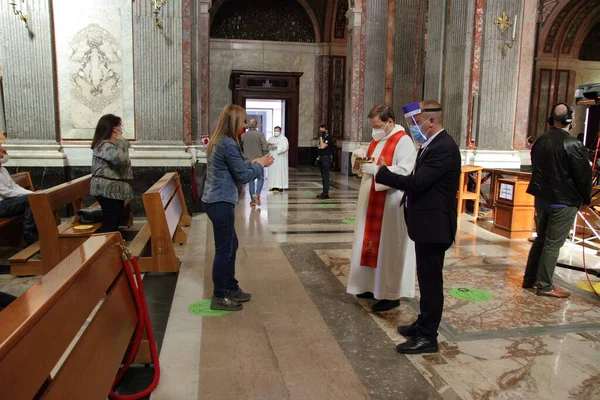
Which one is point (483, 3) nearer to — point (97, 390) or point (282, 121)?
point (97, 390)

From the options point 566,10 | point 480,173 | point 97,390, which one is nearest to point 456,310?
point 97,390

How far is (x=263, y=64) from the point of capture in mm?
19016

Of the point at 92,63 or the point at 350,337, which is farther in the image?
the point at 92,63

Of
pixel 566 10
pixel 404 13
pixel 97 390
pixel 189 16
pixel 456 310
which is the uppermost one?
pixel 566 10

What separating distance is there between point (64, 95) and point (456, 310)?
653cm

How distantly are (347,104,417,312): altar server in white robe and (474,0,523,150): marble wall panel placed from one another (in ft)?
17.9

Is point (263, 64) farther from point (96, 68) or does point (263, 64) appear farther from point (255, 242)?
point (255, 242)

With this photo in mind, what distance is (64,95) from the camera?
24.5 feet

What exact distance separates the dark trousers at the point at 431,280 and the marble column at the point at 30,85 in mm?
6254

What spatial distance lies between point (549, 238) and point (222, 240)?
2916mm

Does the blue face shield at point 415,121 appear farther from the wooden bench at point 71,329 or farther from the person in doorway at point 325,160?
the person in doorway at point 325,160

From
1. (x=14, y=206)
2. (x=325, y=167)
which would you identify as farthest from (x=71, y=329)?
(x=325, y=167)

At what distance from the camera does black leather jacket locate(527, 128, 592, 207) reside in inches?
163

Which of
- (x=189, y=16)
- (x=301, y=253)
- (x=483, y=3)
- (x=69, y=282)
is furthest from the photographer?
(x=483, y=3)
